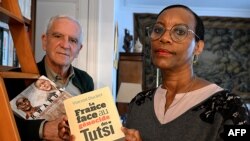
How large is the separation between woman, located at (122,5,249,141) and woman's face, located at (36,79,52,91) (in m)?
0.34

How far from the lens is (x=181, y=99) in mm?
1040

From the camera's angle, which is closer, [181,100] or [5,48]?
[181,100]

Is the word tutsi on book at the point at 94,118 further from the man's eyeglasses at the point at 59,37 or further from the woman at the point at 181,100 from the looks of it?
the man's eyeglasses at the point at 59,37

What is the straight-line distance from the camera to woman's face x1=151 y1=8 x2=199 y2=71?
3.30ft

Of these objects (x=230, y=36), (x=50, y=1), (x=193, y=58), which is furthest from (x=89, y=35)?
(x=230, y=36)

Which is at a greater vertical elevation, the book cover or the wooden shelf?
the wooden shelf

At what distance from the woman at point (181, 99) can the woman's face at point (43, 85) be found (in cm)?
34

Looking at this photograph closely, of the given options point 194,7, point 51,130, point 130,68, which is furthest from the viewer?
point 194,7

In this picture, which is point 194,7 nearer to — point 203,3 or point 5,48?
point 203,3

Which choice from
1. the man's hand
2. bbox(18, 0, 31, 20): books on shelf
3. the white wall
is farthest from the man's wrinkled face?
the white wall

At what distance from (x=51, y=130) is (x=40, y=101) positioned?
0.12m

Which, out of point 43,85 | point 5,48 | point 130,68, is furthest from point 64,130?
point 130,68

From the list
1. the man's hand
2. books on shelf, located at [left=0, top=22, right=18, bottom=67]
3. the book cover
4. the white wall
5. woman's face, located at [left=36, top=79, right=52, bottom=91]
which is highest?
the white wall

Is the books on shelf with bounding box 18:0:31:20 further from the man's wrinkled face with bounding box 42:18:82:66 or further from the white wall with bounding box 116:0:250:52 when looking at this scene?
the white wall with bounding box 116:0:250:52
